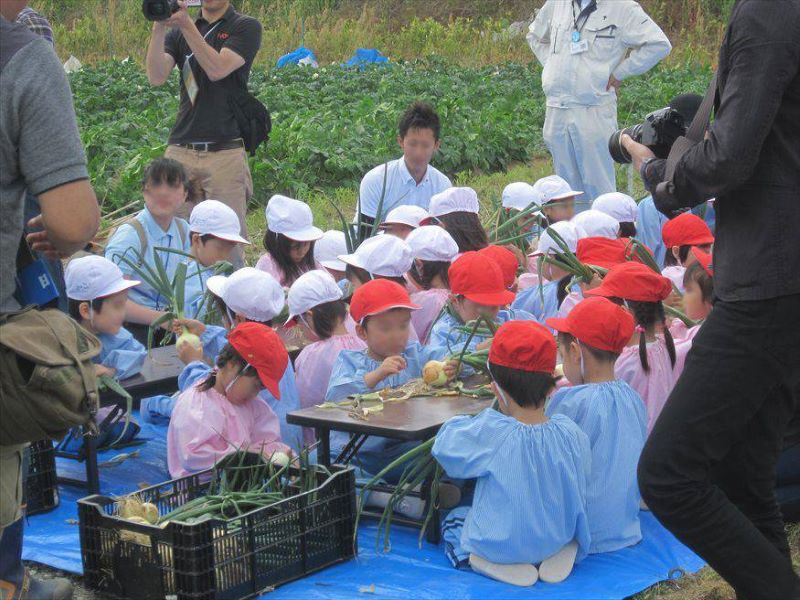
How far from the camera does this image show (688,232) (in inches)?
252

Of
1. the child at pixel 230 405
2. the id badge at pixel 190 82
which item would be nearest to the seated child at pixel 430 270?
the child at pixel 230 405

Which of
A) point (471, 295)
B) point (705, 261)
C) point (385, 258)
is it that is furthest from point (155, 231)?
point (705, 261)

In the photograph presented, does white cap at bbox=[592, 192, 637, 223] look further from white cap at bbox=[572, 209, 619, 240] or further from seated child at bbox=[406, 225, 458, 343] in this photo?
seated child at bbox=[406, 225, 458, 343]

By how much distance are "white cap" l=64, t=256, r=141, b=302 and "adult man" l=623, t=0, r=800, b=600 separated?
2959 millimetres

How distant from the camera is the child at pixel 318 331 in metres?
5.38

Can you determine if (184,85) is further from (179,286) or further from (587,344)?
(587,344)

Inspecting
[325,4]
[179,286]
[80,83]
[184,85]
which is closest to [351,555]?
[179,286]

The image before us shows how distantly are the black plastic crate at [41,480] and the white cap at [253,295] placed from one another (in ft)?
3.32

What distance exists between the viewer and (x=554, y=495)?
13.7 feet

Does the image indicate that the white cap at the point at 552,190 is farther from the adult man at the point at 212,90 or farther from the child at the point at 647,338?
the child at the point at 647,338

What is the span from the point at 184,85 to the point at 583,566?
4.78 metres

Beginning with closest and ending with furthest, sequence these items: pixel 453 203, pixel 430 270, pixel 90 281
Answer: pixel 90 281, pixel 430 270, pixel 453 203

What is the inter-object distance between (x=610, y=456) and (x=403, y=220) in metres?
3.04

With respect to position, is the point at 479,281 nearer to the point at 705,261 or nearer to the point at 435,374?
the point at 435,374
